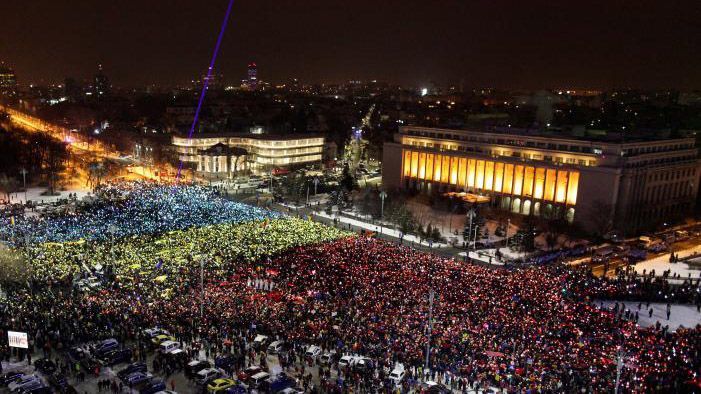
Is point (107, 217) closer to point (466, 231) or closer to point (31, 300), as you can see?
point (31, 300)

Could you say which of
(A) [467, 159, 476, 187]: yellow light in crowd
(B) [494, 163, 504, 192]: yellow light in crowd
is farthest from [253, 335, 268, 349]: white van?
(A) [467, 159, 476, 187]: yellow light in crowd

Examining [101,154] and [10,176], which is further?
[101,154]

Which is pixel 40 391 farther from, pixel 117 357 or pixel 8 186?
pixel 8 186

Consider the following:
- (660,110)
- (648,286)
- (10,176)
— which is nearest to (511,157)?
(648,286)

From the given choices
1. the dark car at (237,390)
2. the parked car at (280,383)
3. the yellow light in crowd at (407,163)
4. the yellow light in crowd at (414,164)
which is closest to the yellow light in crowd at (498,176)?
the yellow light in crowd at (414,164)

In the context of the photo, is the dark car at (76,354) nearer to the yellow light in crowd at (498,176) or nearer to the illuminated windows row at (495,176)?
the illuminated windows row at (495,176)

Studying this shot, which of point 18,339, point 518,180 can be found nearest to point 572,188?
point 518,180

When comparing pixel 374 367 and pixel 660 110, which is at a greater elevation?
pixel 660 110
